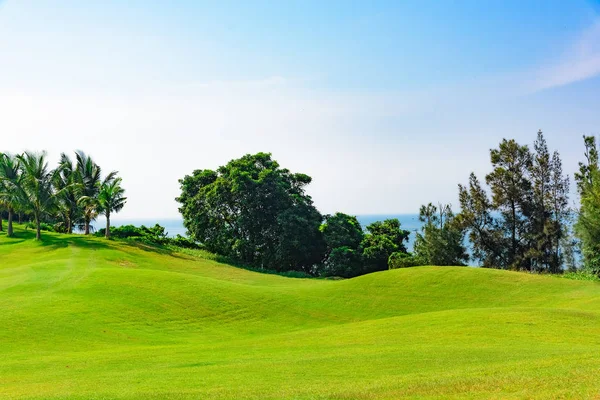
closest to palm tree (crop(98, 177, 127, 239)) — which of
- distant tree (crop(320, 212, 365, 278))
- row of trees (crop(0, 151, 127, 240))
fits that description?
row of trees (crop(0, 151, 127, 240))

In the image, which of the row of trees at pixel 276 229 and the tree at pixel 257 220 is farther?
the tree at pixel 257 220

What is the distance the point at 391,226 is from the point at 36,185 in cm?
4452

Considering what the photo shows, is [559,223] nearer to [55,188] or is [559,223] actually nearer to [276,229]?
[276,229]

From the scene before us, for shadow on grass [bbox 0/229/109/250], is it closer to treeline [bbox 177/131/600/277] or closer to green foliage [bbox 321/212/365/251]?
treeline [bbox 177/131/600/277]

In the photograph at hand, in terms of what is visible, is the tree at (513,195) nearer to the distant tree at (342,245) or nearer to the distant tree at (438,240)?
the distant tree at (438,240)

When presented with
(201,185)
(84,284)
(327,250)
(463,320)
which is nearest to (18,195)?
(201,185)

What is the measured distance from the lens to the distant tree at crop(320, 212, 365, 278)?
67125mm

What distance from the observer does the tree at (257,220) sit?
70188mm

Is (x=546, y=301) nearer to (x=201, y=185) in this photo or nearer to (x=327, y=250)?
(x=327, y=250)

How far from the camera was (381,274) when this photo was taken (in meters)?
A: 44.7

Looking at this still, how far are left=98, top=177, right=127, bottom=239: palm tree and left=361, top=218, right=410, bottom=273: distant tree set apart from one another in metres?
31.1

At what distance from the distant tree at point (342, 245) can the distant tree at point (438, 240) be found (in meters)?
8.01

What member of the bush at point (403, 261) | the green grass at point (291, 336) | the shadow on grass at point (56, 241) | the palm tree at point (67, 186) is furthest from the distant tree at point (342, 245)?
the palm tree at point (67, 186)

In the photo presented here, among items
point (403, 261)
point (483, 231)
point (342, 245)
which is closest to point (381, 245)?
point (342, 245)
